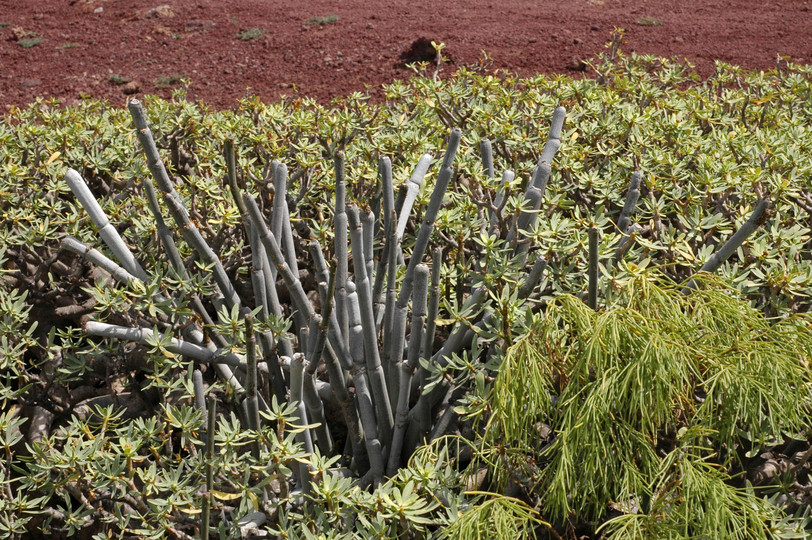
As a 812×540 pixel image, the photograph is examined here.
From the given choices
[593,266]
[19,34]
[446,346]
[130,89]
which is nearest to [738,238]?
[593,266]

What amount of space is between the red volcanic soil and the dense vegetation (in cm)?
373

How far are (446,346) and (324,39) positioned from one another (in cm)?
635

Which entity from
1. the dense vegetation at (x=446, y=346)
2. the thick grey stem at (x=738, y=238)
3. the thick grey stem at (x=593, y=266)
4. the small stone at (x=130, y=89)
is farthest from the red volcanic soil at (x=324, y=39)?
the thick grey stem at (x=593, y=266)

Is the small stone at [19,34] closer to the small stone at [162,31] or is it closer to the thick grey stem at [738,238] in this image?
the small stone at [162,31]

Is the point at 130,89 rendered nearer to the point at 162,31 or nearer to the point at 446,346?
the point at 162,31

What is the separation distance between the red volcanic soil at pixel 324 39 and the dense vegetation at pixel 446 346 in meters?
3.73

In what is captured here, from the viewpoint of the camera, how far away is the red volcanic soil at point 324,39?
7.07 meters

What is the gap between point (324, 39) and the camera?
25.5 ft

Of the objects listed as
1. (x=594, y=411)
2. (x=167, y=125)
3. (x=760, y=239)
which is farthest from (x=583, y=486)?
(x=167, y=125)

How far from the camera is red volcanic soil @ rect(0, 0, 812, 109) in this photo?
7.07 meters

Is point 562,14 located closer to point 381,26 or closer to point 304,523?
point 381,26

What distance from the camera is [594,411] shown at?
152cm

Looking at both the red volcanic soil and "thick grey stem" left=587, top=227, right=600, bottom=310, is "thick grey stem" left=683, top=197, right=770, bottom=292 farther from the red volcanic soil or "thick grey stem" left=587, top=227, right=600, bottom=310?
the red volcanic soil

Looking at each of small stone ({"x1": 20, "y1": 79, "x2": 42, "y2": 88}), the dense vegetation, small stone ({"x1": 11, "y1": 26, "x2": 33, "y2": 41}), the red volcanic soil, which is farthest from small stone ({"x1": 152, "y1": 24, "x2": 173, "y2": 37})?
the dense vegetation
